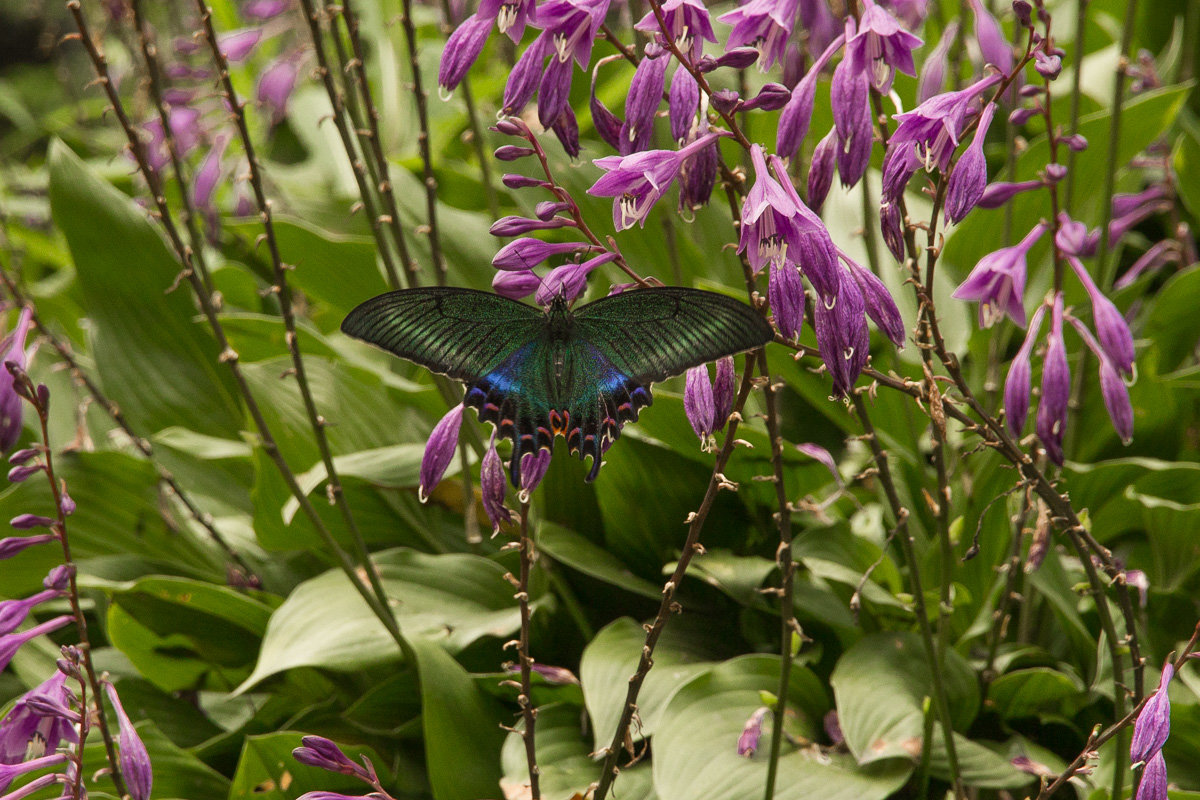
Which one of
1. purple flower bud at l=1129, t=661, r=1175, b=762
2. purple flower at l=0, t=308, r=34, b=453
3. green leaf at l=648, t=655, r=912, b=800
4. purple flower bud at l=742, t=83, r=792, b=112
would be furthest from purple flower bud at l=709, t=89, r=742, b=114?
purple flower at l=0, t=308, r=34, b=453

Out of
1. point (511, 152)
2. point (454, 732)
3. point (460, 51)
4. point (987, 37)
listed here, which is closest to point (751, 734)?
point (454, 732)

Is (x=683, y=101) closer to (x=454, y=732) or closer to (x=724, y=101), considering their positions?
(x=724, y=101)

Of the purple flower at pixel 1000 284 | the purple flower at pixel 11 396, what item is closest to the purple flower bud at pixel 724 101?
the purple flower at pixel 1000 284

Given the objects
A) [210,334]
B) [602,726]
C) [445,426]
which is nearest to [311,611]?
[602,726]

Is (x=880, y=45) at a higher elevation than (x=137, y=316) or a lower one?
higher

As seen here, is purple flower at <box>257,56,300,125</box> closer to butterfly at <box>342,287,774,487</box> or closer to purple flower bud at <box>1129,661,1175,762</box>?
butterfly at <box>342,287,774,487</box>
